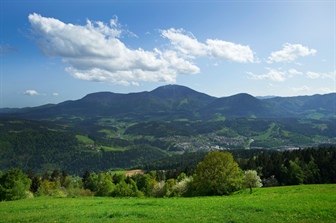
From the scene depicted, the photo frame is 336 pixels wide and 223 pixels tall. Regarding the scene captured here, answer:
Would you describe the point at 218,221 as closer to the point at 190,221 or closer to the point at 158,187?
the point at 190,221

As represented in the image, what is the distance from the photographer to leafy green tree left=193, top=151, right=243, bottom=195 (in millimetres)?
58178

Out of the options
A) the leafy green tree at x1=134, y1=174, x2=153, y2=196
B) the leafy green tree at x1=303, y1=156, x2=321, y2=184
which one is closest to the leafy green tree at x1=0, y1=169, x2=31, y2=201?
the leafy green tree at x1=134, y1=174, x2=153, y2=196

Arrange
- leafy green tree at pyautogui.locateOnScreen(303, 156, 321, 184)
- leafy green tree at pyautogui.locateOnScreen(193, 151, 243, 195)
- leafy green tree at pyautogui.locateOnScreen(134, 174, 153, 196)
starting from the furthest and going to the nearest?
leafy green tree at pyautogui.locateOnScreen(134, 174, 153, 196) → leafy green tree at pyautogui.locateOnScreen(303, 156, 321, 184) → leafy green tree at pyautogui.locateOnScreen(193, 151, 243, 195)

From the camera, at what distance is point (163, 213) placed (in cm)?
2870

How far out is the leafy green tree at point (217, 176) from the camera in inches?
2290

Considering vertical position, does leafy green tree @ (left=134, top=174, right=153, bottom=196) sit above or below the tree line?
below

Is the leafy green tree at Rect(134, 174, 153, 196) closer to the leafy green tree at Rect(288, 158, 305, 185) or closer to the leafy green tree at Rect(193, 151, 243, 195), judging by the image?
the leafy green tree at Rect(193, 151, 243, 195)

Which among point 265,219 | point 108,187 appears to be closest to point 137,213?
point 265,219

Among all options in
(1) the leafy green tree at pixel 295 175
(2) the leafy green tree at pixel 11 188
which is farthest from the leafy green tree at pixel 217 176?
(2) the leafy green tree at pixel 11 188

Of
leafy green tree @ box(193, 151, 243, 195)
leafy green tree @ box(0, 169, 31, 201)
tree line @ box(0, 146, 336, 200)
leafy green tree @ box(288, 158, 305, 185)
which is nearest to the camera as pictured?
leafy green tree @ box(193, 151, 243, 195)

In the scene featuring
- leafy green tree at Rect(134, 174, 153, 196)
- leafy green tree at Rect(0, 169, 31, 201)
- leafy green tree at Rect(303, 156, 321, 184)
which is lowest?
leafy green tree at Rect(134, 174, 153, 196)

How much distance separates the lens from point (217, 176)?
191 feet

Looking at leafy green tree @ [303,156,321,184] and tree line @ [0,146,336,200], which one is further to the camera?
leafy green tree @ [303,156,321,184]

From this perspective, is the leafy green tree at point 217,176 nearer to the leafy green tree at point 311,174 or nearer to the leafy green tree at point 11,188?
the leafy green tree at point 311,174
